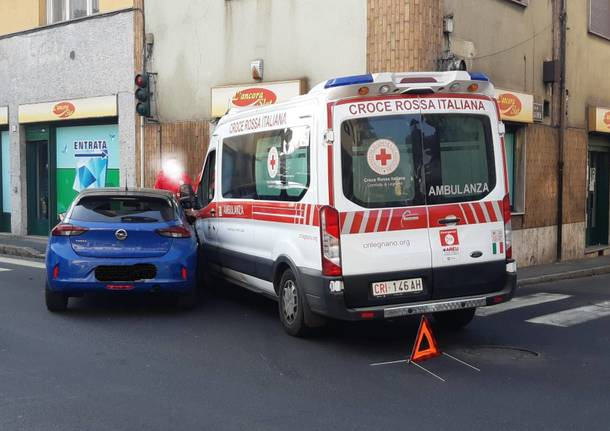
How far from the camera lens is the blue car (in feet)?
28.5

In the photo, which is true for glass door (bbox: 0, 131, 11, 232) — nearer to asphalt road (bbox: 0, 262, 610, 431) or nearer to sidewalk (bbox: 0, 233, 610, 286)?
sidewalk (bbox: 0, 233, 610, 286)

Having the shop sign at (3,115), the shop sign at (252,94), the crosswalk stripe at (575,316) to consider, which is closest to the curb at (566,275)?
the crosswalk stripe at (575,316)

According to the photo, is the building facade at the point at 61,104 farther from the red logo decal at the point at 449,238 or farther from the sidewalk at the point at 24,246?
the red logo decal at the point at 449,238

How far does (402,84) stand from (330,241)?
161cm

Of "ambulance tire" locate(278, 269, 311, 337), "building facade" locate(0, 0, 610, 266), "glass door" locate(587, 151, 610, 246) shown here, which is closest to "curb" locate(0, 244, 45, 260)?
"building facade" locate(0, 0, 610, 266)

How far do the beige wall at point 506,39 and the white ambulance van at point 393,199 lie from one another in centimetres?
573

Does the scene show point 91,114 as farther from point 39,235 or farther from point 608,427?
point 608,427

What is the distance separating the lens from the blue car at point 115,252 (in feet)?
28.5

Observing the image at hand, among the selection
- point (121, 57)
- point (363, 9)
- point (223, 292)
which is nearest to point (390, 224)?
point (223, 292)

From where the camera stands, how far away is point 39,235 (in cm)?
→ 1964

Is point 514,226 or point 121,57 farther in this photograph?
point 121,57

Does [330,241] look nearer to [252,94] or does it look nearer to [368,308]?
[368,308]

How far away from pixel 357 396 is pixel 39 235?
15544 mm

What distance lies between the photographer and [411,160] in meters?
7.22
